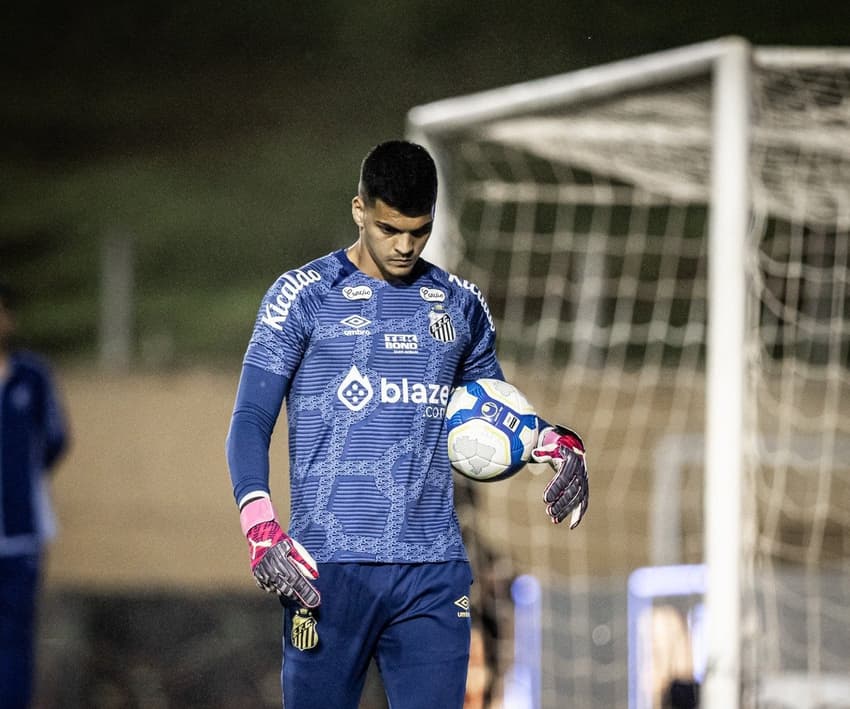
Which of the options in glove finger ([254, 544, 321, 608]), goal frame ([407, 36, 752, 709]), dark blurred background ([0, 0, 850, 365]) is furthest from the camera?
dark blurred background ([0, 0, 850, 365])

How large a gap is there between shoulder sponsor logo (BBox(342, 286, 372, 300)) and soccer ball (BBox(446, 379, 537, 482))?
11.6 inches

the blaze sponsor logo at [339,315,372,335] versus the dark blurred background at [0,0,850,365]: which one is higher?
the dark blurred background at [0,0,850,365]

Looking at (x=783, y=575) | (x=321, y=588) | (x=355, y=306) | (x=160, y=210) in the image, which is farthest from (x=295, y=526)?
(x=160, y=210)

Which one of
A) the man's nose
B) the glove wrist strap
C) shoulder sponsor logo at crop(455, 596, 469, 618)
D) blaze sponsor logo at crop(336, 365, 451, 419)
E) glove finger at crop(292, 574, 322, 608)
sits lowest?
shoulder sponsor logo at crop(455, 596, 469, 618)

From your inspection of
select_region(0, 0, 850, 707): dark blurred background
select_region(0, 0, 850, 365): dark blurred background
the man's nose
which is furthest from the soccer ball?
select_region(0, 0, 850, 365): dark blurred background

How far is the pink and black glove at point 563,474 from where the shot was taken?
2.79 metres

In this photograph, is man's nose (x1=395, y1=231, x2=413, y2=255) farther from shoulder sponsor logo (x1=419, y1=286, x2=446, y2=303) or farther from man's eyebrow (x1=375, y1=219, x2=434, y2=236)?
shoulder sponsor logo (x1=419, y1=286, x2=446, y2=303)

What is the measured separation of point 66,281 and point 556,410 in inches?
288

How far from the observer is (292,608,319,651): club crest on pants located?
2.70 m

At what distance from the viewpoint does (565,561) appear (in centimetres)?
1052

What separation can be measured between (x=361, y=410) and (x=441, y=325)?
0.26 metres

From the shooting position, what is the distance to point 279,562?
99.0 inches

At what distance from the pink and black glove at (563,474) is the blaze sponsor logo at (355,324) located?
47 centimetres

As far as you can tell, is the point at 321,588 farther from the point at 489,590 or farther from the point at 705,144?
the point at 705,144
